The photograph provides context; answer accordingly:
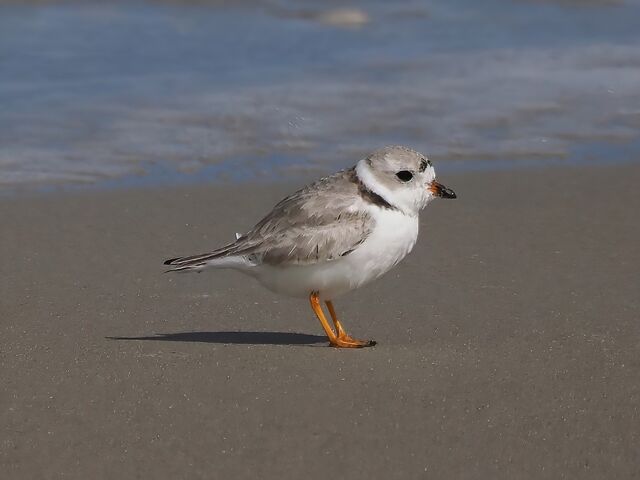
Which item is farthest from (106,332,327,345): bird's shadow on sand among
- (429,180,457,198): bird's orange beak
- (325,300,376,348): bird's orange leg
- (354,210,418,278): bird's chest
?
(429,180,457,198): bird's orange beak

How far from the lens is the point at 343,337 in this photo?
20.5 ft

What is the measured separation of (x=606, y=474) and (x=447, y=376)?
112 cm

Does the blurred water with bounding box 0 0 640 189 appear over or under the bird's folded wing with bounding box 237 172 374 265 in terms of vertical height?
under

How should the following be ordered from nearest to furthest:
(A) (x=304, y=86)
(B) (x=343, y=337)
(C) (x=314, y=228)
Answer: (C) (x=314, y=228)
(B) (x=343, y=337)
(A) (x=304, y=86)

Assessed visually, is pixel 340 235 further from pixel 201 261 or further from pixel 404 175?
pixel 201 261

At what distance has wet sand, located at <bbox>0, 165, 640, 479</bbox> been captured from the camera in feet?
16.0

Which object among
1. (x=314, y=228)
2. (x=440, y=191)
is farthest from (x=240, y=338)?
(x=440, y=191)

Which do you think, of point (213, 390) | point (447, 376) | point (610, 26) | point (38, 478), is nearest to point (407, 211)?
point (447, 376)

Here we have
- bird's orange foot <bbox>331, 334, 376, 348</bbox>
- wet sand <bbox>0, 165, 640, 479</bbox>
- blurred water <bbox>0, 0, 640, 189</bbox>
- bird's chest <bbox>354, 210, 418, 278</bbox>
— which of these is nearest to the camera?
wet sand <bbox>0, 165, 640, 479</bbox>

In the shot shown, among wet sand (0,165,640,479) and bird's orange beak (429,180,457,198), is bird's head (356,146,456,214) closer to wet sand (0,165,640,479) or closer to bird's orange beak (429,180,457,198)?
bird's orange beak (429,180,457,198)

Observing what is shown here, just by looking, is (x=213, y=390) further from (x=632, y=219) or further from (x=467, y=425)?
(x=632, y=219)

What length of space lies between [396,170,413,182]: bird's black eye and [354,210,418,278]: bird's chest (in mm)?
181

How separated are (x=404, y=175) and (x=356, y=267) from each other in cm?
53

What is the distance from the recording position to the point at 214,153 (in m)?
9.69
